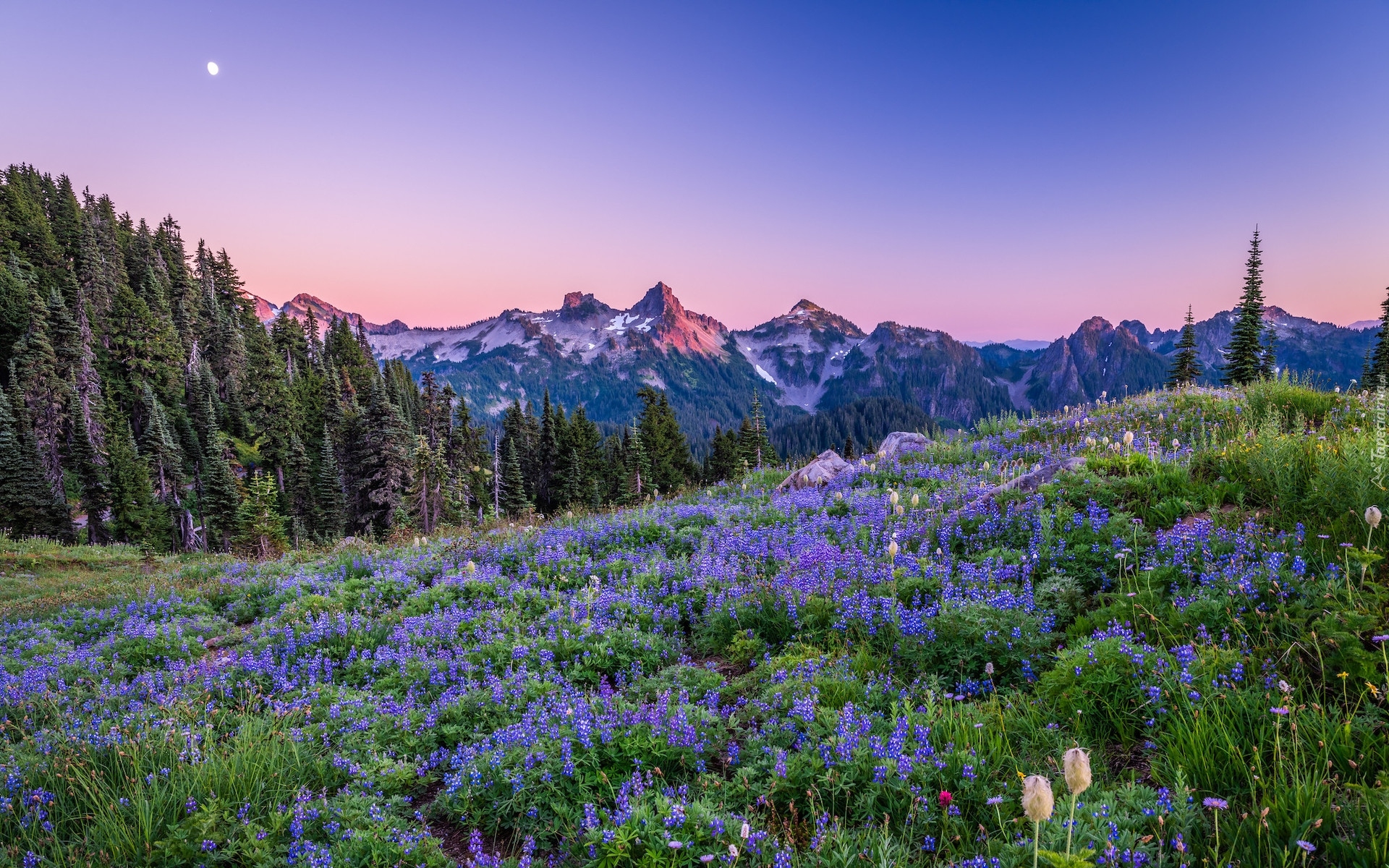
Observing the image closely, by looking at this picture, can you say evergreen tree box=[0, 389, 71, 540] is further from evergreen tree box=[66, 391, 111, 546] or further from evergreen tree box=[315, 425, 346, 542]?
Result: evergreen tree box=[315, 425, 346, 542]

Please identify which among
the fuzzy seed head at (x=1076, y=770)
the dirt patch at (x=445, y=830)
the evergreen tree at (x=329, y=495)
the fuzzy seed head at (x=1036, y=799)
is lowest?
the evergreen tree at (x=329, y=495)

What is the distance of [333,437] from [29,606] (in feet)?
224

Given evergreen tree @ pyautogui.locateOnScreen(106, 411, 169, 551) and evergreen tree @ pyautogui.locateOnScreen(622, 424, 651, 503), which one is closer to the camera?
evergreen tree @ pyautogui.locateOnScreen(106, 411, 169, 551)

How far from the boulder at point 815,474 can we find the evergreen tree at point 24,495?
5458 centimetres

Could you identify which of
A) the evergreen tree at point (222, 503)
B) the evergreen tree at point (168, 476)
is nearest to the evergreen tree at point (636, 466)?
the evergreen tree at point (222, 503)

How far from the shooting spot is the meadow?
3.03 metres

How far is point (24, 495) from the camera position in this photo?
40.5 m

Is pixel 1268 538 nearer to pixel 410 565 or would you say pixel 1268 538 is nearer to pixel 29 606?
pixel 410 565

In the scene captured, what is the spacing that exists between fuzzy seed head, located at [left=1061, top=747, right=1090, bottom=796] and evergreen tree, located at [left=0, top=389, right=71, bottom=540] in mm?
60335

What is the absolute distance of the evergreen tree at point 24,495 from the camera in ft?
131

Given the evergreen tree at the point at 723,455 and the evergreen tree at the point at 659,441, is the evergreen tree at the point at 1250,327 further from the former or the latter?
the evergreen tree at the point at 659,441

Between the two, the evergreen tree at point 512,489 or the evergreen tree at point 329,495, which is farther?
the evergreen tree at point 512,489

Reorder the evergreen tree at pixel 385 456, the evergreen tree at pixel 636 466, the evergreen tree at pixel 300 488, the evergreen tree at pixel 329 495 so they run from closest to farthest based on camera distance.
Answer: the evergreen tree at pixel 385 456
the evergreen tree at pixel 329 495
the evergreen tree at pixel 636 466
the evergreen tree at pixel 300 488

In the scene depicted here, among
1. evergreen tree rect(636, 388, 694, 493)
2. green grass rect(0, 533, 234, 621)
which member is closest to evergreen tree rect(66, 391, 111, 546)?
green grass rect(0, 533, 234, 621)
